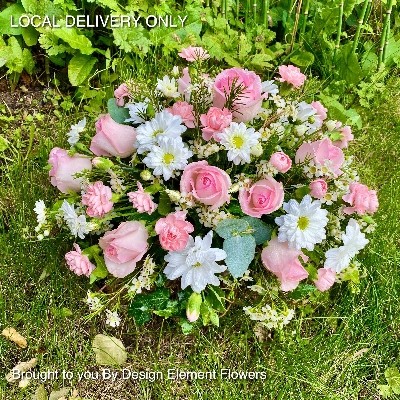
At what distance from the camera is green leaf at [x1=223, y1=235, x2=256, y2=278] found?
1476 mm

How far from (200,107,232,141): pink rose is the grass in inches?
22.8

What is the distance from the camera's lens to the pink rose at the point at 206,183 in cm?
140

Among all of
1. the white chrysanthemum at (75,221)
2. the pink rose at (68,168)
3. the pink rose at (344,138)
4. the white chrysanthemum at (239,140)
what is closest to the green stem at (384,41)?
the pink rose at (344,138)

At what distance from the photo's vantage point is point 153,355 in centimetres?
172

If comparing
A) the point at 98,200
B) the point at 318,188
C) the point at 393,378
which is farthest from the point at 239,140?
the point at 393,378

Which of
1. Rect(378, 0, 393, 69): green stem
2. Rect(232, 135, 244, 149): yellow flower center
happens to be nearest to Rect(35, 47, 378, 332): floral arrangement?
Rect(232, 135, 244, 149): yellow flower center

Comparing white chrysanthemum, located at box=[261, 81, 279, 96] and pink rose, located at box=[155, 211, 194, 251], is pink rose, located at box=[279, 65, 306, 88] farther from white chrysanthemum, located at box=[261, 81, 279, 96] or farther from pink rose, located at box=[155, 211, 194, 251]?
pink rose, located at box=[155, 211, 194, 251]

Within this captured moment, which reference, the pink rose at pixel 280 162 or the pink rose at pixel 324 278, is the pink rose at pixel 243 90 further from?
the pink rose at pixel 324 278

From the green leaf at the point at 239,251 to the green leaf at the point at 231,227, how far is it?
0.5 inches

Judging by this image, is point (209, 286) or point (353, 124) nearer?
point (209, 286)

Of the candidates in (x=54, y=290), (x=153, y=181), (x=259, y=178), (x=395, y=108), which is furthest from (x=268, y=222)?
(x=395, y=108)

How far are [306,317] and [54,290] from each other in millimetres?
753

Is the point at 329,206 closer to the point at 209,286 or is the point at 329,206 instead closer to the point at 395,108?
the point at 209,286

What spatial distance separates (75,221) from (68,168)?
6.3 inches
